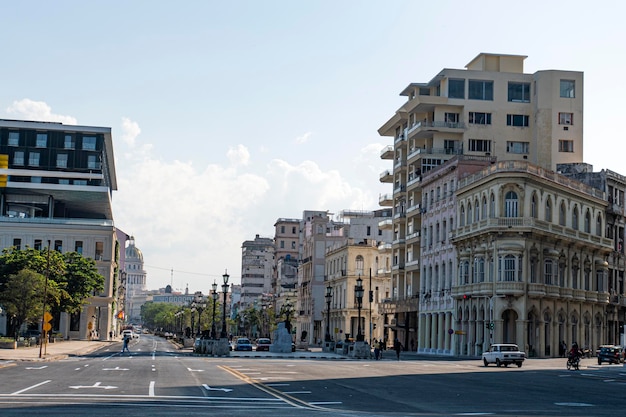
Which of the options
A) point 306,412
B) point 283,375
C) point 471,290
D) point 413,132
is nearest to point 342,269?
point 413,132

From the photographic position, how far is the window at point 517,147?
10775 centimetres

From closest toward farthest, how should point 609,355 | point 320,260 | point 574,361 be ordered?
point 574,361 → point 609,355 → point 320,260

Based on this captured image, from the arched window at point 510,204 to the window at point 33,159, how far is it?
8513cm

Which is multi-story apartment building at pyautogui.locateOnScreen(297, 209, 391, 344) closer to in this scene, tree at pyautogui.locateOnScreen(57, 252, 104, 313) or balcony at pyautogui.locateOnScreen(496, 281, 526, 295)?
tree at pyautogui.locateOnScreen(57, 252, 104, 313)

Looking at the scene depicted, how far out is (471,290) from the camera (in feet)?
282

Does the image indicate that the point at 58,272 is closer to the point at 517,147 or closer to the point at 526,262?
the point at 526,262

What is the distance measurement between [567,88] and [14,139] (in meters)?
83.3

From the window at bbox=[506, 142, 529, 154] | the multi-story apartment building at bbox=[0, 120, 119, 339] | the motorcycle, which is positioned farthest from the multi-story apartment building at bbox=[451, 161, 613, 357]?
the multi-story apartment building at bbox=[0, 120, 119, 339]

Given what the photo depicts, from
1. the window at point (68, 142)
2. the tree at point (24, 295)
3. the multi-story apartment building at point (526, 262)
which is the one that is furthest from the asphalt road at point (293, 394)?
the window at point (68, 142)

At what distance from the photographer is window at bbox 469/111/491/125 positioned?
352 feet

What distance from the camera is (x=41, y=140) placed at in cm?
14438

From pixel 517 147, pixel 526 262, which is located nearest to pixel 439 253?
pixel 526 262

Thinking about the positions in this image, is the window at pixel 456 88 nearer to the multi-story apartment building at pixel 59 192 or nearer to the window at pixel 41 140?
the multi-story apartment building at pixel 59 192

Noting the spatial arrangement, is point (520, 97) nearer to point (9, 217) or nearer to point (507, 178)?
point (507, 178)
